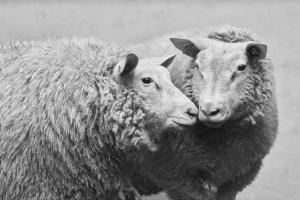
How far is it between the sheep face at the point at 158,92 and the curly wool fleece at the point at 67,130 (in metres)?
0.06

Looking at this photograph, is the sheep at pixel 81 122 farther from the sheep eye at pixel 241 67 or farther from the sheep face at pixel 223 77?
the sheep eye at pixel 241 67

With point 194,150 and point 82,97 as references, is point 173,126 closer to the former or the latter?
point 82,97

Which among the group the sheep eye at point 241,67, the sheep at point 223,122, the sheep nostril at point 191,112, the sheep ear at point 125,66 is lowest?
the sheep at point 223,122

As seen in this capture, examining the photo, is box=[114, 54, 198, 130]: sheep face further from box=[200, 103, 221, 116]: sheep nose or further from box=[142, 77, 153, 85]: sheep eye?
box=[200, 103, 221, 116]: sheep nose

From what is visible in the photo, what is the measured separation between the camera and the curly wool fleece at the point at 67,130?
4.09m

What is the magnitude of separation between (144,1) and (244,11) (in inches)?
70.4

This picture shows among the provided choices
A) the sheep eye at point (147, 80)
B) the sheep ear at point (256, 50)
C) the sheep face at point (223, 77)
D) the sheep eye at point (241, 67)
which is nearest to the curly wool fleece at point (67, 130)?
the sheep eye at point (147, 80)

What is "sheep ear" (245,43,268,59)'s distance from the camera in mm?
4855

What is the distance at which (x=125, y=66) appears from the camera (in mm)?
4082

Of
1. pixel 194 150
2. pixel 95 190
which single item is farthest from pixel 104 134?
pixel 194 150

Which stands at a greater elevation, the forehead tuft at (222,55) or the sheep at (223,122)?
the forehead tuft at (222,55)

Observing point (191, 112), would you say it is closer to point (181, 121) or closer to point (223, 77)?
point (181, 121)

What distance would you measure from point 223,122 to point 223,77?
0.35 meters

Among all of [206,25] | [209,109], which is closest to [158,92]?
[209,109]
